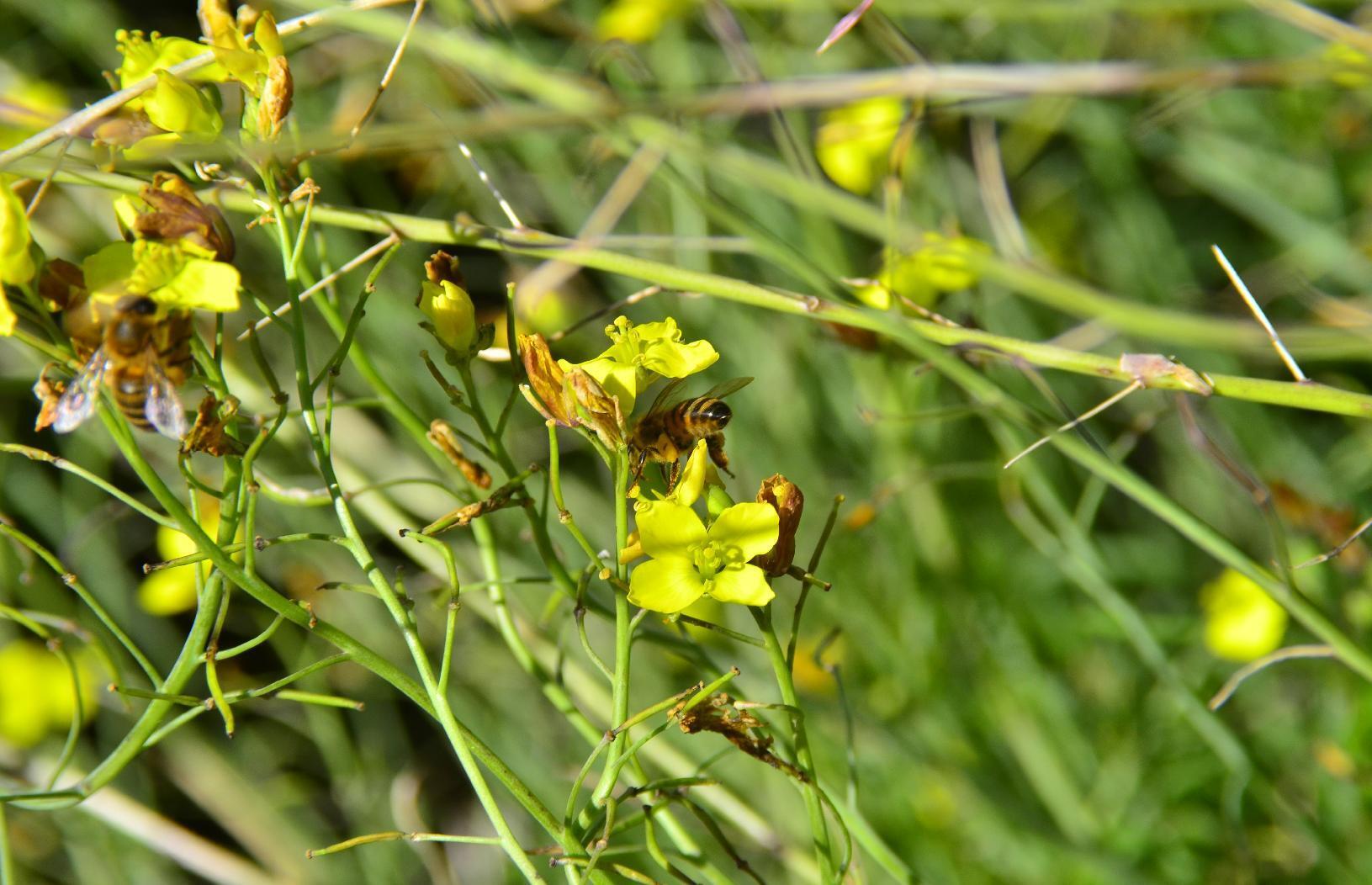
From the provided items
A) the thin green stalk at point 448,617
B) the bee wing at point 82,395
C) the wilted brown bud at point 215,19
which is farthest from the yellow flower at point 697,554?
the wilted brown bud at point 215,19

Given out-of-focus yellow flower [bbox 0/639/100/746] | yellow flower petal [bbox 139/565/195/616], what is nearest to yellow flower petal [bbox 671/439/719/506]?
yellow flower petal [bbox 139/565/195/616]

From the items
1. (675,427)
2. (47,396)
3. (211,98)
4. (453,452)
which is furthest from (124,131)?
(675,427)

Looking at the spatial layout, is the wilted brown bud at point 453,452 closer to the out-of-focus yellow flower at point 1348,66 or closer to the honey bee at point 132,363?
the honey bee at point 132,363

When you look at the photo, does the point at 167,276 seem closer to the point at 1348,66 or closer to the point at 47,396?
the point at 47,396

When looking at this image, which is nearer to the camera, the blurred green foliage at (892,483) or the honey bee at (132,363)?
the honey bee at (132,363)

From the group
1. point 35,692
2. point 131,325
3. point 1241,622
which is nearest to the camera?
point 131,325

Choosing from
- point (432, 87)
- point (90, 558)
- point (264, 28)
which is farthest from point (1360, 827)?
point (90, 558)

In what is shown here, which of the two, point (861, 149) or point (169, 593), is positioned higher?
point (861, 149)
